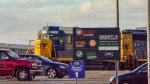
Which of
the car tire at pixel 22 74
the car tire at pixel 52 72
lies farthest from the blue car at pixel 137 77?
the car tire at pixel 52 72

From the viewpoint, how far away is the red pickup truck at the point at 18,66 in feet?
91.9

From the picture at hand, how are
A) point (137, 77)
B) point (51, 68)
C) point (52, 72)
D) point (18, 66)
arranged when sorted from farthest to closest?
point (52, 72) < point (51, 68) < point (18, 66) < point (137, 77)

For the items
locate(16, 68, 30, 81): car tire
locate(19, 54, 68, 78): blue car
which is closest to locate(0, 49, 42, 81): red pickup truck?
locate(16, 68, 30, 81): car tire

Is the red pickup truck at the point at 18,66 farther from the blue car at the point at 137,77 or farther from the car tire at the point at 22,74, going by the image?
the blue car at the point at 137,77

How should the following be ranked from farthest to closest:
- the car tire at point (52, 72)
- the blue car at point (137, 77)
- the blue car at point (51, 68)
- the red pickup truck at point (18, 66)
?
the car tire at point (52, 72) < the blue car at point (51, 68) < the red pickup truck at point (18, 66) < the blue car at point (137, 77)

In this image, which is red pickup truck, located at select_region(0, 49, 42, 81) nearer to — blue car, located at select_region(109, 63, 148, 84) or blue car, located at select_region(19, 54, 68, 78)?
blue car, located at select_region(19, 54, 68, 78)

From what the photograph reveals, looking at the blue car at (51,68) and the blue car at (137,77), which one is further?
the blue car at (51,68)

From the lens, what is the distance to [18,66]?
28.1 metres

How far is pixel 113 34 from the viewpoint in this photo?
1672cm

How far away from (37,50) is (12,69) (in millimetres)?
18468

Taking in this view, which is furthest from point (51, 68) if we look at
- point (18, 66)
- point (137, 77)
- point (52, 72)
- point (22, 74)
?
point (137, 77)

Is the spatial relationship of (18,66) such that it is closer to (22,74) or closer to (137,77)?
(22,74)

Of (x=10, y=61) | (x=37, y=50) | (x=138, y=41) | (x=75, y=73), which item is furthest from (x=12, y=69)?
(x=138, y=41)

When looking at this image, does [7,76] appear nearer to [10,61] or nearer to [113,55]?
[10,61]
